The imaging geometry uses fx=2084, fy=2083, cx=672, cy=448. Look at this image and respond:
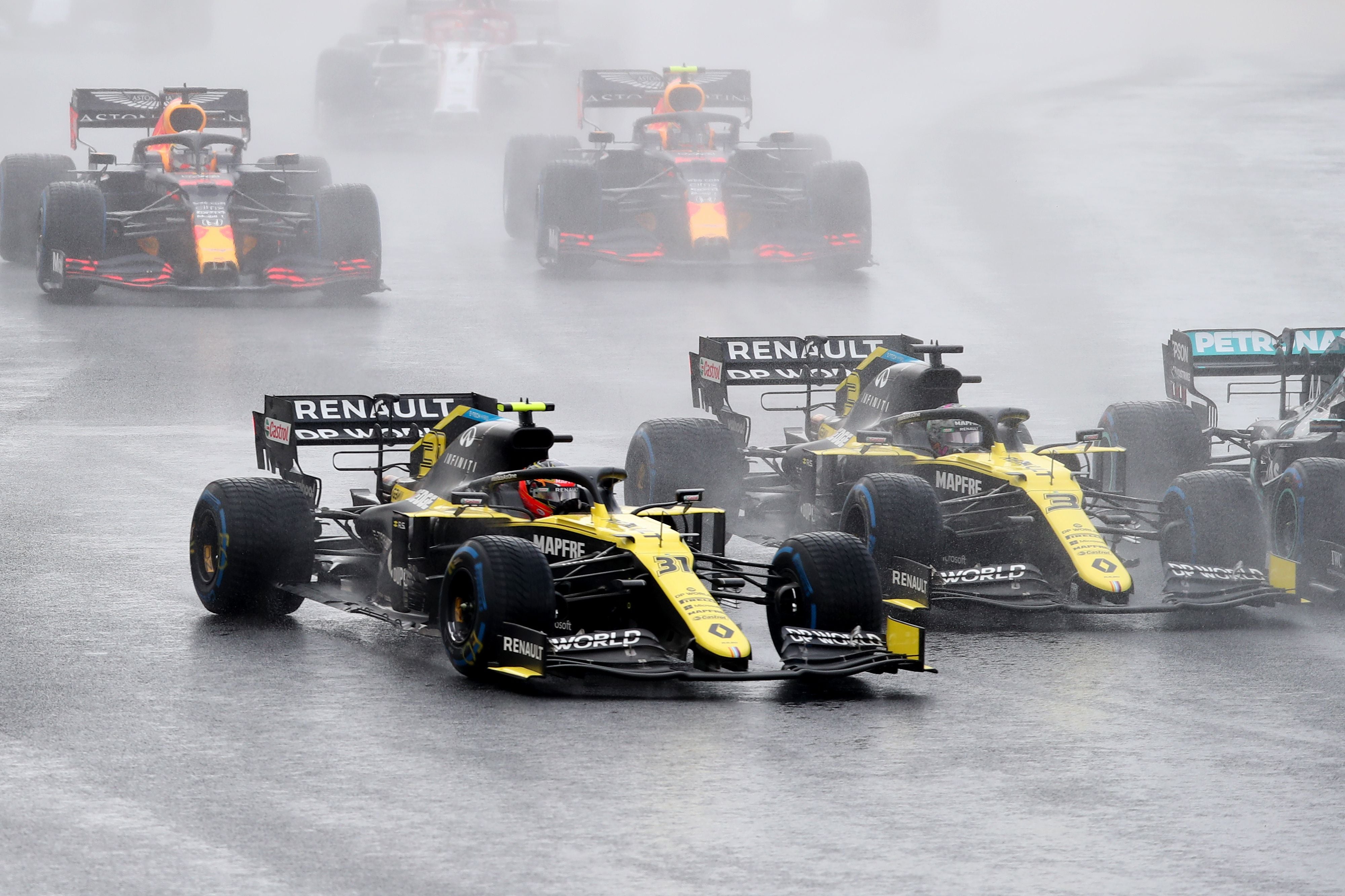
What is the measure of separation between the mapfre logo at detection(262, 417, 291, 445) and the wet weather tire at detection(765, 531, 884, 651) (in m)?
4.25

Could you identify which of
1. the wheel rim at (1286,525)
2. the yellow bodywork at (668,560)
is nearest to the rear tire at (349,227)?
the wheel rim at (1286,525)

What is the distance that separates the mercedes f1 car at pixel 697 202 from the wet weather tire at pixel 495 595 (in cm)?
1775

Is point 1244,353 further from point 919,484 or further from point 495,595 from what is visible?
point 495,595

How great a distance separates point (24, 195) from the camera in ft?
96.4

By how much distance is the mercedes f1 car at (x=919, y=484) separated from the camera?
43.9 ft

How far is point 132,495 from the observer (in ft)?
56.3

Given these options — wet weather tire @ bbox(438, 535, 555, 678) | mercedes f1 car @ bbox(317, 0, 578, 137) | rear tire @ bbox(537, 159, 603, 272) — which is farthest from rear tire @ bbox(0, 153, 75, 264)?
wet weather tire @ bbox(438, 535, 555, 678)

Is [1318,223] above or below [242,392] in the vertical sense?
above

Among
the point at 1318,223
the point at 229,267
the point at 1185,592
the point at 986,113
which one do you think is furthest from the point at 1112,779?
the point at 986,113

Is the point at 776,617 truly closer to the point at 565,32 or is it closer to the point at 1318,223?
the point at 1318,223

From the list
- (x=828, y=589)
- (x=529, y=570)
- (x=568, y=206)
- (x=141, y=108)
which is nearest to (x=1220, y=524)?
(x=828, y=589)

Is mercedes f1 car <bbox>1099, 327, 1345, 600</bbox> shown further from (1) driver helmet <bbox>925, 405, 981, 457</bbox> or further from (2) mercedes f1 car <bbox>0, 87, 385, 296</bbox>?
(2) mercedes f1 car <bbox>0, 87, 385, 296</bbox>

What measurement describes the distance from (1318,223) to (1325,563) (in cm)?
2247

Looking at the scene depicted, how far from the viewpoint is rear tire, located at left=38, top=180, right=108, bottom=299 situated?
2584 cm
